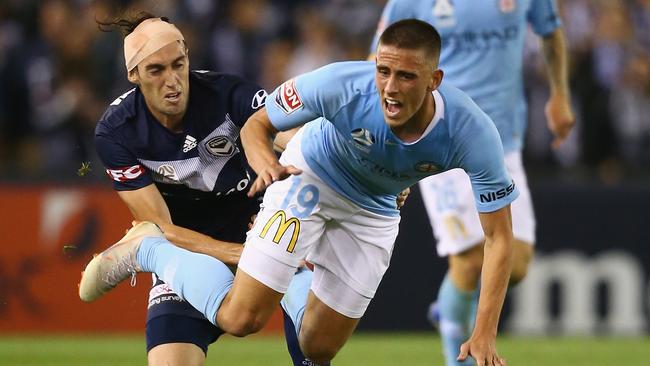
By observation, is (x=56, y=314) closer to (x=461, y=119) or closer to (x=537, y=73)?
(x=537, y=73)

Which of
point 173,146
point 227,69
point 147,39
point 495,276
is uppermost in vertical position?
point 147,39

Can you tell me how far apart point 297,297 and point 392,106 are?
1504 millimetres

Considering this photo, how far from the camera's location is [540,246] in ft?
39.0

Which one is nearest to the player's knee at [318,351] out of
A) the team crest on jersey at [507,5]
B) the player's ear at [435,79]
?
the player's ear at [435,79]

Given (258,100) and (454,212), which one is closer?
(258,100)

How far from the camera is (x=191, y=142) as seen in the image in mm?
6551

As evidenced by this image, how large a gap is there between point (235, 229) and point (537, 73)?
666 centimetres

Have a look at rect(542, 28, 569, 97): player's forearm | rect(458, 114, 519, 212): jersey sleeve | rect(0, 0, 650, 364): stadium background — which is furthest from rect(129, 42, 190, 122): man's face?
rect(0, 0, 650, 364): stadium background

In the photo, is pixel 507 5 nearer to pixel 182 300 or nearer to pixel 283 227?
pixel 283 227

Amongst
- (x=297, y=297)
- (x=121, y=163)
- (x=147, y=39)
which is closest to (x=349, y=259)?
(x=297, y=297)

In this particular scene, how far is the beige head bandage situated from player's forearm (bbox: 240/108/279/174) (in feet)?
2.02

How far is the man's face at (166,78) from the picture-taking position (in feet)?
21.0

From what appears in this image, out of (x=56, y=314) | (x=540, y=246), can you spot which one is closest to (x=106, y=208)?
(x=56, y=314)

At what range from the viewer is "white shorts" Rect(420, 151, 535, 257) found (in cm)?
780
